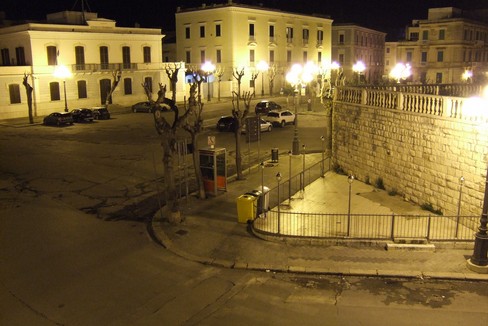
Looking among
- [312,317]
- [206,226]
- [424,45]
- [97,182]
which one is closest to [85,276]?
[206,226]

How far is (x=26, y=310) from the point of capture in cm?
1085

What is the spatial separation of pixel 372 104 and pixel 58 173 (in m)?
15.0

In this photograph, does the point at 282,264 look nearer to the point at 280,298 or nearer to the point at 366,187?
the point at 280,298

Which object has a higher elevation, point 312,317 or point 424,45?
point 424,45

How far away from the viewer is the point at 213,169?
749 inches

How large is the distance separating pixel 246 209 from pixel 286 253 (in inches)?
109

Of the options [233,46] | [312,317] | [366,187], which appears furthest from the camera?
[233,46]

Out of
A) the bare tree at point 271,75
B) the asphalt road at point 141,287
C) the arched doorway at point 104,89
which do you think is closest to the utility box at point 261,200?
the asphalt road at point 141,287

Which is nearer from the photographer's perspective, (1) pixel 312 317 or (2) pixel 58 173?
(1) pixel 312 317

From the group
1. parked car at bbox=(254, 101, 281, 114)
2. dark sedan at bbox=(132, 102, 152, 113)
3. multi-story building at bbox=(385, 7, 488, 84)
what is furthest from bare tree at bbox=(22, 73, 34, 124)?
multi-story building at bbox=(385, 7, 488, 84)

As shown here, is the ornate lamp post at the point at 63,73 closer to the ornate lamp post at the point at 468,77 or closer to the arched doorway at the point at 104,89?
the arched doorway at the point at 104,89

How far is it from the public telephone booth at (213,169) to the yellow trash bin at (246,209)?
3086 mm

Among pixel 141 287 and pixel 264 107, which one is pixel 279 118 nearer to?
pixel 264 107

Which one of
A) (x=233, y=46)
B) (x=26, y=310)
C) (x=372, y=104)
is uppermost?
(x=233, y=46)
